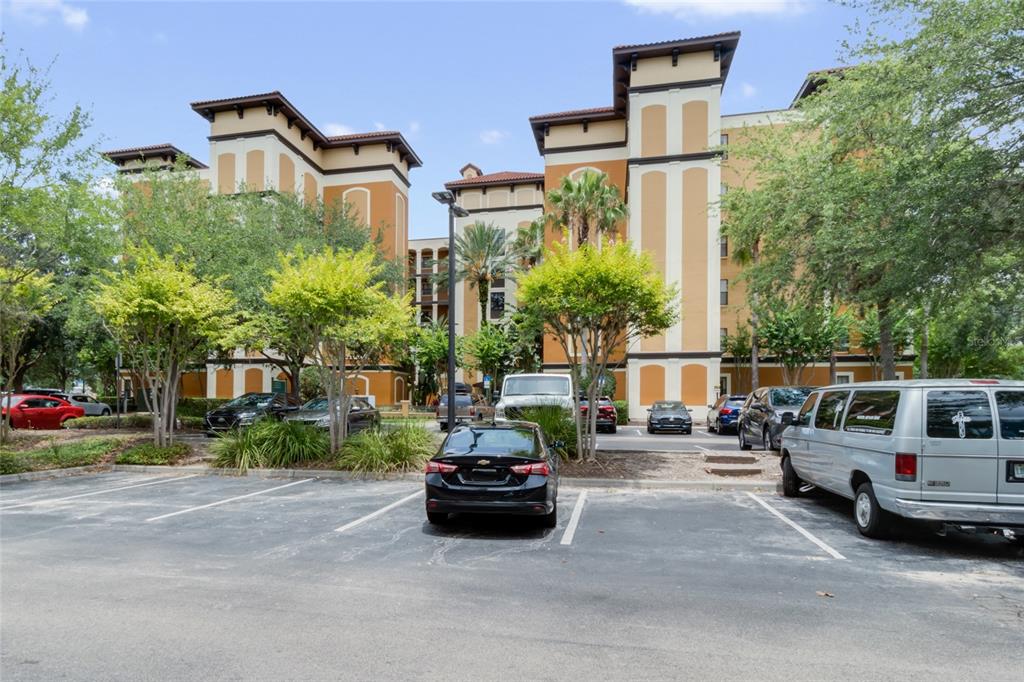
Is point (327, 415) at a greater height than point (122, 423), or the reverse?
point (327, 415)

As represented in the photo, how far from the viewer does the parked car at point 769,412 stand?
49.5 ft

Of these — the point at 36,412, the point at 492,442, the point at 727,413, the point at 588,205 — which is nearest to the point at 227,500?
the point at 492,442

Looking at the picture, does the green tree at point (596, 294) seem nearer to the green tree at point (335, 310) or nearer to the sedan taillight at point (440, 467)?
the green tree at point (335, 310)

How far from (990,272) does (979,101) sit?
4.11 m

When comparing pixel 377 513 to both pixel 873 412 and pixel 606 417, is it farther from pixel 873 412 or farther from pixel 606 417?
pixel 606 417

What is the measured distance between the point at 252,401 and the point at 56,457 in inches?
330

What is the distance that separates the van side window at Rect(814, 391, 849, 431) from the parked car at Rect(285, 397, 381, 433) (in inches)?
456

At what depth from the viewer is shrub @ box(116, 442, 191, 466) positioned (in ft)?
45.6

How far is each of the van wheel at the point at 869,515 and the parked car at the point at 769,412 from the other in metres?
7.28

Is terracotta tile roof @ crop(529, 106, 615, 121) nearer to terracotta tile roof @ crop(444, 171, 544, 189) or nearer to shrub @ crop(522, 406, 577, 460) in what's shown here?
terracotta tile roof @ crop(444, 171, 544, 189)

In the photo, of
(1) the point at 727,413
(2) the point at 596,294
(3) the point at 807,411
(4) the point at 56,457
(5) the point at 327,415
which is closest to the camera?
(3) the point at 807,411

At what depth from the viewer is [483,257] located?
1753 inches

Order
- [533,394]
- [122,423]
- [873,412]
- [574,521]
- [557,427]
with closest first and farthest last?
1. [873,412]
2. [574,521]
3. [557,427]
4. [533,394]
5. [122,423]

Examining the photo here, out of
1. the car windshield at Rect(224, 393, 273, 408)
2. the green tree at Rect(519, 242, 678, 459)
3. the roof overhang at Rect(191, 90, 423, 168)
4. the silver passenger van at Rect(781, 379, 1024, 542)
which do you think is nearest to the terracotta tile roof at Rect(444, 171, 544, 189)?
the roof overhang at Rect(191, 90, 423, 168)
